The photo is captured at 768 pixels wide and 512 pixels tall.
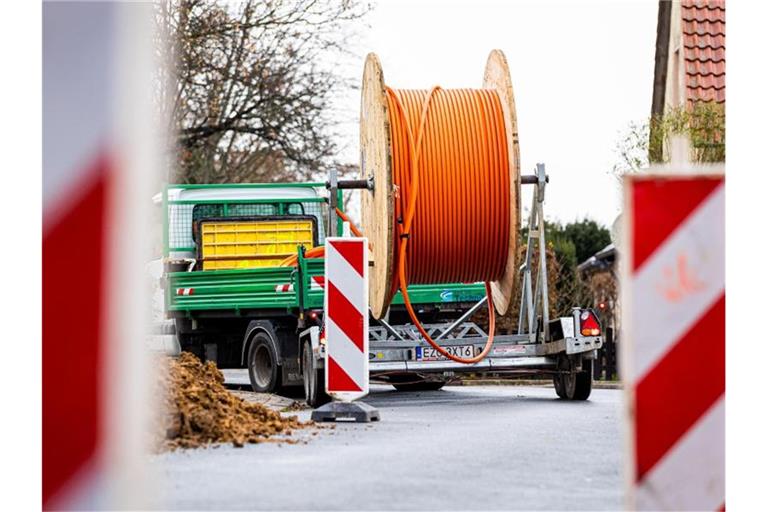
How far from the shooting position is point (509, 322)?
2366cm

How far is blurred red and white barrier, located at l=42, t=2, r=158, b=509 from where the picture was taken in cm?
362

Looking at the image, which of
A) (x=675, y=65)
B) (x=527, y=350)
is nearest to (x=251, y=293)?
(x=527, y=350)

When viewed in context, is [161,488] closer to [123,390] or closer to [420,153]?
[123,390]

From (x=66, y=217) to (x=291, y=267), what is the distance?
13.8 meters

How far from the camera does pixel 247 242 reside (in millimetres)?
19406

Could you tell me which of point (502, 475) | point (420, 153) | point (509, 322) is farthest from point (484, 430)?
point (509, 322)

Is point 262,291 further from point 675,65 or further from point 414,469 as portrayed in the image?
point 675,65

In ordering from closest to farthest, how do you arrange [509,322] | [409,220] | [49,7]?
[49,7], [409,220], [509,322]

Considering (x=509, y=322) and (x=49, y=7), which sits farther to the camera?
(x=509, y=322)

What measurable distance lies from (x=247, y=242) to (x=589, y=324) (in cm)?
586

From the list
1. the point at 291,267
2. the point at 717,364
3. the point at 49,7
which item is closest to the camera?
the point at 49,7

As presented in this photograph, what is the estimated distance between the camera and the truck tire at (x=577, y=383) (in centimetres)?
1522

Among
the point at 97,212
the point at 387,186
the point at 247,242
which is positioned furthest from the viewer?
the point at 247,242

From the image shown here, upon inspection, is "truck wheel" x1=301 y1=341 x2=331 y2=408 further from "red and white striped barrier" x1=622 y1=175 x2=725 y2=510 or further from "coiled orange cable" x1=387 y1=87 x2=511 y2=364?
"red and white striped barrier" x1=622 y1=175 x2=725 y2=510
